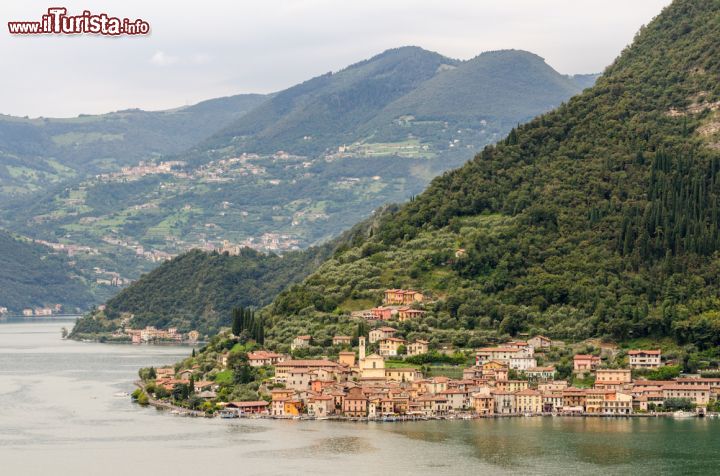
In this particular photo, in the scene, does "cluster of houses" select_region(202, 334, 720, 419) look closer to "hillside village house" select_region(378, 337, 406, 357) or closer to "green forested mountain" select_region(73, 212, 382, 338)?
"hillside village house" select_region(378, 337, 406, 357)

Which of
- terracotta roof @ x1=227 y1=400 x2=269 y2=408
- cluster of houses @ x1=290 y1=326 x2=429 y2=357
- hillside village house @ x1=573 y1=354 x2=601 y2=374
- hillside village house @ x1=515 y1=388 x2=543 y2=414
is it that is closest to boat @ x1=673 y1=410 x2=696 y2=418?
hillside village house @ x1=515 y1=388 x2=543 y2=414

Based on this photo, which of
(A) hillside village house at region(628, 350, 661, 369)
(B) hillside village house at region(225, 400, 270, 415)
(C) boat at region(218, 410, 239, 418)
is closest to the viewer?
(C) boat at region(218, 410, 239, 418)

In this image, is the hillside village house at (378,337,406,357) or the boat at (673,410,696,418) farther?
the hillside village house at (378,337,406,357)

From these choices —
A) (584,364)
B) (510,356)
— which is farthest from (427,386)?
(584,364)

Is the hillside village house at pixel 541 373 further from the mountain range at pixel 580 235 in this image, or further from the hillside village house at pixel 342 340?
the hillside village house at pixel 342 340

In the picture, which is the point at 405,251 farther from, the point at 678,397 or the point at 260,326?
the point at 678,397

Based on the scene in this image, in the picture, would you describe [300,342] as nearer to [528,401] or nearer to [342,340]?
[342,340]

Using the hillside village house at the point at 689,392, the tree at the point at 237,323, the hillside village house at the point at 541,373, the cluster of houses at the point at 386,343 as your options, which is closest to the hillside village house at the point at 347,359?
A: the cluster of houses at the point at 386,343
